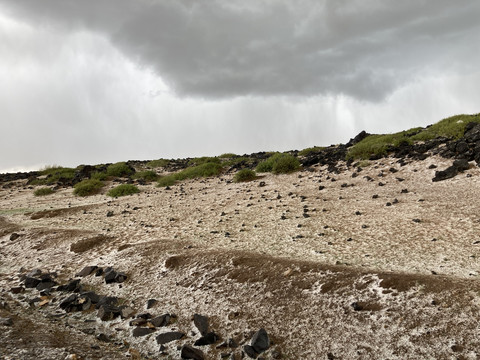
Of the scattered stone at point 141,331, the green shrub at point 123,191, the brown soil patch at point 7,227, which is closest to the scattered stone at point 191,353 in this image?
the scattered stone at point 141,331

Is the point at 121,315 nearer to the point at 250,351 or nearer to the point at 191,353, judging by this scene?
the point at 191,353

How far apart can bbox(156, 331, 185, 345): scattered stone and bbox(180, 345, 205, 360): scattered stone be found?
1.99 ft

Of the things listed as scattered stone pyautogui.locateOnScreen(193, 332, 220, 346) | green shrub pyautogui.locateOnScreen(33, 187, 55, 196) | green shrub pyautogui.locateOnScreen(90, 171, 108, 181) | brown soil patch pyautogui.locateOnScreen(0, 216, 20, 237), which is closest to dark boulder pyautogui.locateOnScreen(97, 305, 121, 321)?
scattered stone pyautogui.locateOnScreen(193, 332, 220, 346)

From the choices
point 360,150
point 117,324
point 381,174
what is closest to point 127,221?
point 117,324

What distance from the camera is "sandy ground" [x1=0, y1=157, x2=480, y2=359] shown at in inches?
249

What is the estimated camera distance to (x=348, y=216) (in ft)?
43.8

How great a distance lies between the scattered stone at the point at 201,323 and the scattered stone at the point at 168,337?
394mm

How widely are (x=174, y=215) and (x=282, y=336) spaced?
11771 mm

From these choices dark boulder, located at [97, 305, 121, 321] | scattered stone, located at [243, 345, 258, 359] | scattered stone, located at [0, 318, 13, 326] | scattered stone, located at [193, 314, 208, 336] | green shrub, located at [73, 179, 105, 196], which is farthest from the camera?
green shrub, located at [73, 179, 105, 196]

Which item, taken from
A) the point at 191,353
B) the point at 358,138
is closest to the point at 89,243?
the point at 191,353

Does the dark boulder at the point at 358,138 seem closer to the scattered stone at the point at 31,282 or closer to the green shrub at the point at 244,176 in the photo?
the green shrub at the point at 244,176

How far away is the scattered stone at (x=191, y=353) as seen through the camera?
253 inches

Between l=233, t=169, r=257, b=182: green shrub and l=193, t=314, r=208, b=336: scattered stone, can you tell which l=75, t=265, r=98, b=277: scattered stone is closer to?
l=193, t=314, r=208, b=336: scattered stone

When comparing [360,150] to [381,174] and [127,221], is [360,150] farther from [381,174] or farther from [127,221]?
[127,221]
